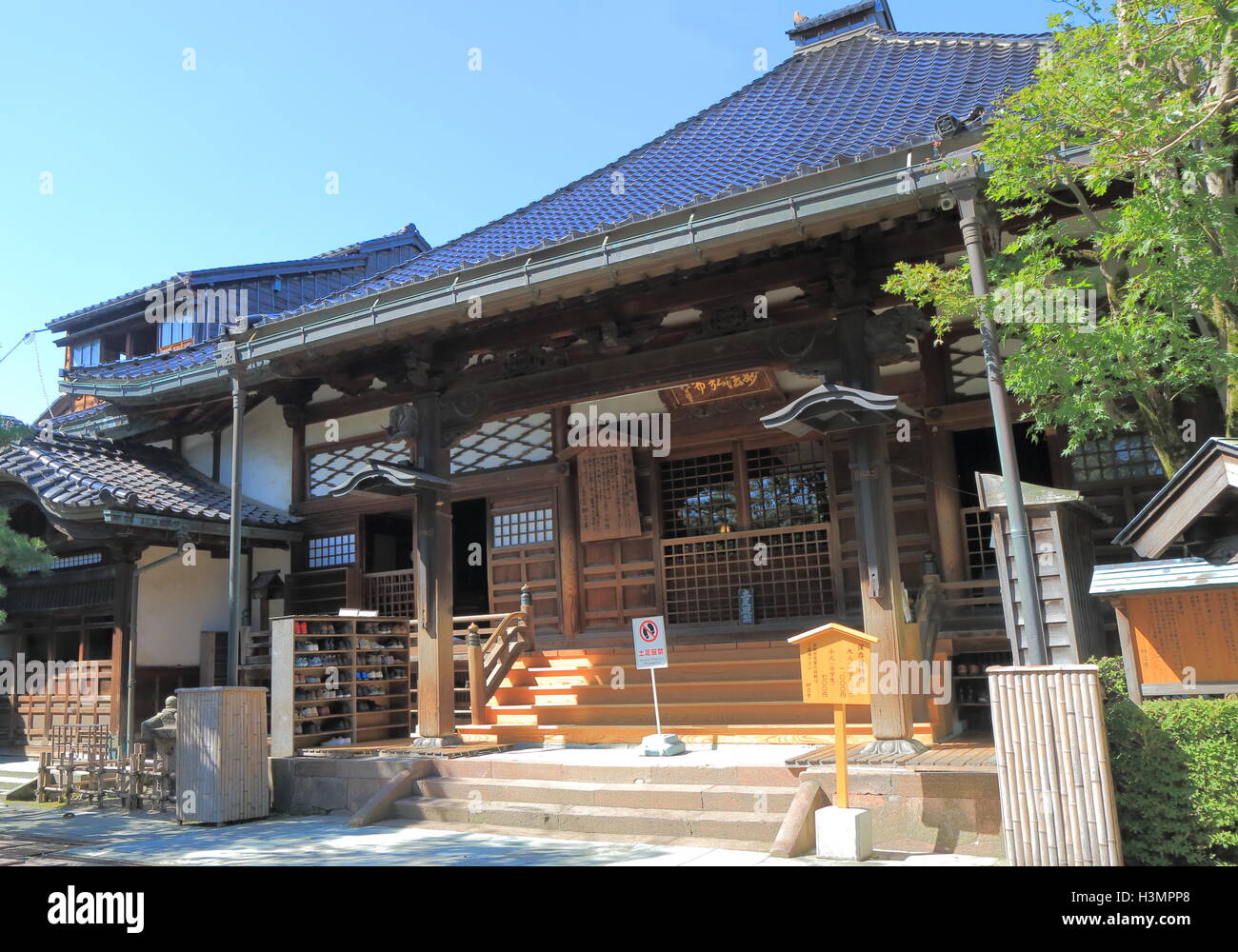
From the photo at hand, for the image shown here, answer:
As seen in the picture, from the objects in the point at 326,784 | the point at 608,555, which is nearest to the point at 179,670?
the point at 326,784

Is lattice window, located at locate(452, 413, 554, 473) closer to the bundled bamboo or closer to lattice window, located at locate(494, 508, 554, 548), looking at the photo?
lattice window, located at locate(494, 508, 554, 548)

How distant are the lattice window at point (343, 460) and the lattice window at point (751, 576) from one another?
455 centimetres

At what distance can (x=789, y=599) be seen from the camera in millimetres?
12250

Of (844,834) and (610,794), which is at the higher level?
(610,794)

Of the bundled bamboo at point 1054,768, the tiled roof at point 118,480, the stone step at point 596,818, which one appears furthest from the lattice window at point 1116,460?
the tiled roof at point 118,480

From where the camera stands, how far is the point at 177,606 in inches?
551

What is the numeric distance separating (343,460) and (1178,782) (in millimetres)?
12071

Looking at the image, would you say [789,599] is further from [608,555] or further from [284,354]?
[284,354]

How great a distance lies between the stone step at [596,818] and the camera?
7301mm

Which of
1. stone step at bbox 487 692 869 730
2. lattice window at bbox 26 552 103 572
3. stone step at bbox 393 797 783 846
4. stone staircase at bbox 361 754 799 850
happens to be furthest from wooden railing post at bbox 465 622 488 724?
lattice window at bbox 26 552 103 572

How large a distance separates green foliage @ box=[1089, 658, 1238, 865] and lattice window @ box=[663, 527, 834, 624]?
19.1 ft

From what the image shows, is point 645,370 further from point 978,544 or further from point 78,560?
point 78,560

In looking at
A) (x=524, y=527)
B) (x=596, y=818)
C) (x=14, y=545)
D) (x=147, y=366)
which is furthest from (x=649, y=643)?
(x=147, y=366)

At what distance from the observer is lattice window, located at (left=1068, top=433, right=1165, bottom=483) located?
988 cm
